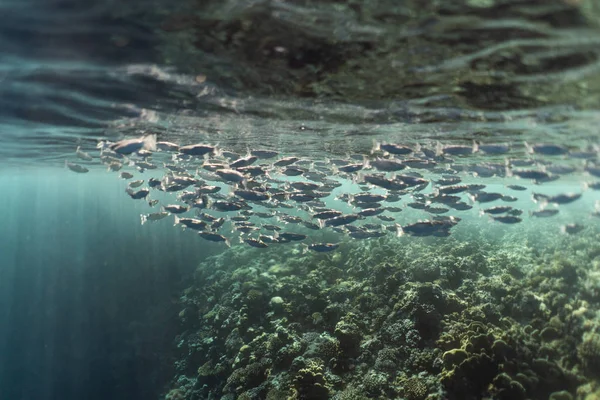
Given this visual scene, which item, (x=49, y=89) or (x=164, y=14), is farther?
(x=49, y=89)

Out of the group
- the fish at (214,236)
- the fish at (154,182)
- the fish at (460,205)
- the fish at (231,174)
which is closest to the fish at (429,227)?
the fish at (460,205)

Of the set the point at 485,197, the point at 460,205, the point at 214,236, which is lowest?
the point at 214,236

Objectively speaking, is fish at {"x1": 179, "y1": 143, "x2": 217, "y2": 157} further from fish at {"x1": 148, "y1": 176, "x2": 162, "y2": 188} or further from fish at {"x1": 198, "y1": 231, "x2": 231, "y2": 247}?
fish at {"x1": 198, "y1": 231, "x2": 231, "y2": 247}

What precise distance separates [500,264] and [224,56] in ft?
42.8

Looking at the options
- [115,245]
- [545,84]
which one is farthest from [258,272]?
[115,245]

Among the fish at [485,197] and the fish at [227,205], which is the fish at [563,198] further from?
the fish at [227,205]

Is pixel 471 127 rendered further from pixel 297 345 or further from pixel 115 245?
pixel 115 245

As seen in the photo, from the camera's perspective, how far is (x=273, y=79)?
1039 centimetres

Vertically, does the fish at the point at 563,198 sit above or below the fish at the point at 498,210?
above

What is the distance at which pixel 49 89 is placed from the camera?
1155 cm

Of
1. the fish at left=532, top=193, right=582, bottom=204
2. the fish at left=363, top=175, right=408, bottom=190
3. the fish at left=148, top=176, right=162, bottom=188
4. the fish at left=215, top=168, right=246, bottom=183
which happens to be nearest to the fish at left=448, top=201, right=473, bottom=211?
the fish at left=363, top=175, right=408, bottom=190

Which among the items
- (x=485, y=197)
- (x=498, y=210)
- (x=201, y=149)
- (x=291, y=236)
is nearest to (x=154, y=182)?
(x=201, y=149)

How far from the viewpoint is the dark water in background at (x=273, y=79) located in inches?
283

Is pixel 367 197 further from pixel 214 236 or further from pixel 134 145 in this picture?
pixel 134 145
